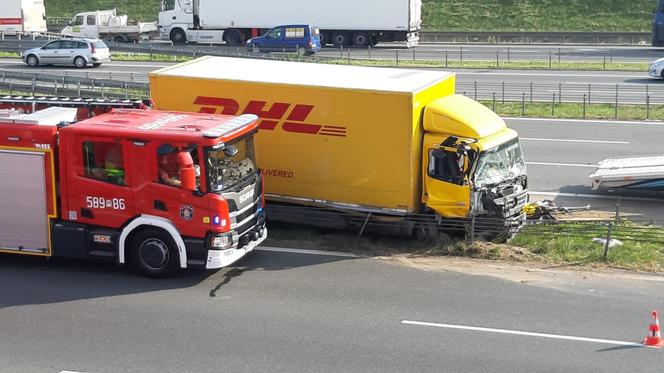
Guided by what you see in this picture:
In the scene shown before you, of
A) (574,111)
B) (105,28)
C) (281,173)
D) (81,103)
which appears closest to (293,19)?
(105,28)

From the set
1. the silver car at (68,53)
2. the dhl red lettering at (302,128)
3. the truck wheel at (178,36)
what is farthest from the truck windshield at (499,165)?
the truck wheel at (178,36)

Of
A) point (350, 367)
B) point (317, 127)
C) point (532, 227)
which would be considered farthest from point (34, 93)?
point (350, 367)

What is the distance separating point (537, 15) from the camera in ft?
185

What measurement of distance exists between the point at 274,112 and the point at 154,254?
3667mm

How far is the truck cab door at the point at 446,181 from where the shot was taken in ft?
50.7

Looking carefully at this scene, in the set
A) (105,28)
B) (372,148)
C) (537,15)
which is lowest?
(372,148)

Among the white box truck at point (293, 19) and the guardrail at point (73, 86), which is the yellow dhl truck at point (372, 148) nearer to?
the guardrail at point (73, 86)

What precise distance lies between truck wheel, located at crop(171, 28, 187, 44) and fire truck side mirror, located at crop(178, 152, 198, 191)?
4155 cm

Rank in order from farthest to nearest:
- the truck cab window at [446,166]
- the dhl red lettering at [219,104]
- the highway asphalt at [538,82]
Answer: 1. the highway asphalt at [538,82]
2. the dhl red lettering at [219,104]
3. the truck cab window at [446,166]

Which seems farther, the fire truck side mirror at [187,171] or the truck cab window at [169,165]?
the truck cab window at [169,165]

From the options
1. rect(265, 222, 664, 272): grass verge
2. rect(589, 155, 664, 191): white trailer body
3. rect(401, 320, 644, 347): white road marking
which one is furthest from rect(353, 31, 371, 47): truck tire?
rect(401, 320, 644, 347): white road marking

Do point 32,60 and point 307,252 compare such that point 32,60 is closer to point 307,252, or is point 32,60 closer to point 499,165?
point 307,252

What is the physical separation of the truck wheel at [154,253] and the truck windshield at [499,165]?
201 inches

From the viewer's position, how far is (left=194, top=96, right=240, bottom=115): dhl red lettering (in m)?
16.6
